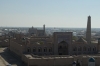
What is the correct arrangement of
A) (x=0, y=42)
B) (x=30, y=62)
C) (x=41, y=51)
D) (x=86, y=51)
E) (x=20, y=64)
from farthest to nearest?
(x=0, y=42) < (x=86, y=51) < (x=41, y=51) < (x=20, y=64) < (x=30, y=62)

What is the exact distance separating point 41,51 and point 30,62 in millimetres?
7771

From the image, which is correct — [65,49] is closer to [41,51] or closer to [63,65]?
[41,51]

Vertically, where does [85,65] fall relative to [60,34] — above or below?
below

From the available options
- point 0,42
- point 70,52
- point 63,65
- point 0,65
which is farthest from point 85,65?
point 0,42

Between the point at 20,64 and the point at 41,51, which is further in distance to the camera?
A: the point at 41,51

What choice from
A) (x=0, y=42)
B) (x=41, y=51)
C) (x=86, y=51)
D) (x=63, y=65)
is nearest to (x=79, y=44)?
(x=86, y=51)

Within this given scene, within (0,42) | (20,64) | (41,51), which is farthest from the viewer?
(0,42)

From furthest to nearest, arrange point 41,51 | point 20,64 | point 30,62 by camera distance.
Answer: point 41,51 → point 20,64 → point 30,62

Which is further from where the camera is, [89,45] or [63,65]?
[89,45]

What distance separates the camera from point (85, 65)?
3077 cm

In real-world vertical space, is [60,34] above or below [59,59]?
above

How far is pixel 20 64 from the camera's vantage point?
32.1m

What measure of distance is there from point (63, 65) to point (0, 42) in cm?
2805

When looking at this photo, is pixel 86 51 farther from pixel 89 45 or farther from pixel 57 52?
pixel 57 52
